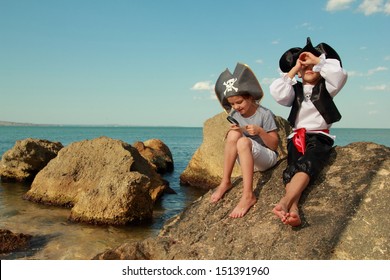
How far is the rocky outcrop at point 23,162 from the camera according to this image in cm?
1348

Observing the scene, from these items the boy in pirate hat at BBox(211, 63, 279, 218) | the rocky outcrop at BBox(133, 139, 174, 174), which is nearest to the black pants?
the boy in pirate hat at BBox(211, 63, 279, 218)

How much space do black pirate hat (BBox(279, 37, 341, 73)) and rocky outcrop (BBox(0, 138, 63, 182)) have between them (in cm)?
1192

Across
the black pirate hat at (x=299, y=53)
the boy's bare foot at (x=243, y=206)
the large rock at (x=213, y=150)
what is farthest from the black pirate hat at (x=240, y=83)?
the large rock at (x=213, y=150)

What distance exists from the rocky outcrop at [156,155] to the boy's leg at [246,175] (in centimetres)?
1231

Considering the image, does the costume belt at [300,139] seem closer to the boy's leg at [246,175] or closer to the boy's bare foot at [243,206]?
the boy's leg at [246,175]

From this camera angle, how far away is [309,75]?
3801 millimetres

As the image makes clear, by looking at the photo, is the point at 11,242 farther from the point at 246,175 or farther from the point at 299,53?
the point at 299,53

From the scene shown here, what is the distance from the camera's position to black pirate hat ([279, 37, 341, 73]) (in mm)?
3692

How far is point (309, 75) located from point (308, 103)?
0.29 meters

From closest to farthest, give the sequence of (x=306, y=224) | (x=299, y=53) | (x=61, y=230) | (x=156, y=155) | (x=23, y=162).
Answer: (x=306, y=224) < (x=299, y=53) < (x=61, y=230) < (x=23, y=162) < (x=156, y=155)

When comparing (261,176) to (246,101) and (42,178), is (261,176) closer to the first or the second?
(246,101)

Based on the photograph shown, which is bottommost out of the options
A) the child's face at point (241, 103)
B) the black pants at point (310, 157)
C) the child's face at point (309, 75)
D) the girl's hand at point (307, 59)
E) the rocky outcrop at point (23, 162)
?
the rocky outcrop at point (23, 162)

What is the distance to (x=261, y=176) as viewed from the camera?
4.07 m

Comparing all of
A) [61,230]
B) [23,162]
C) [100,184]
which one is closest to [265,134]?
[61,230]
